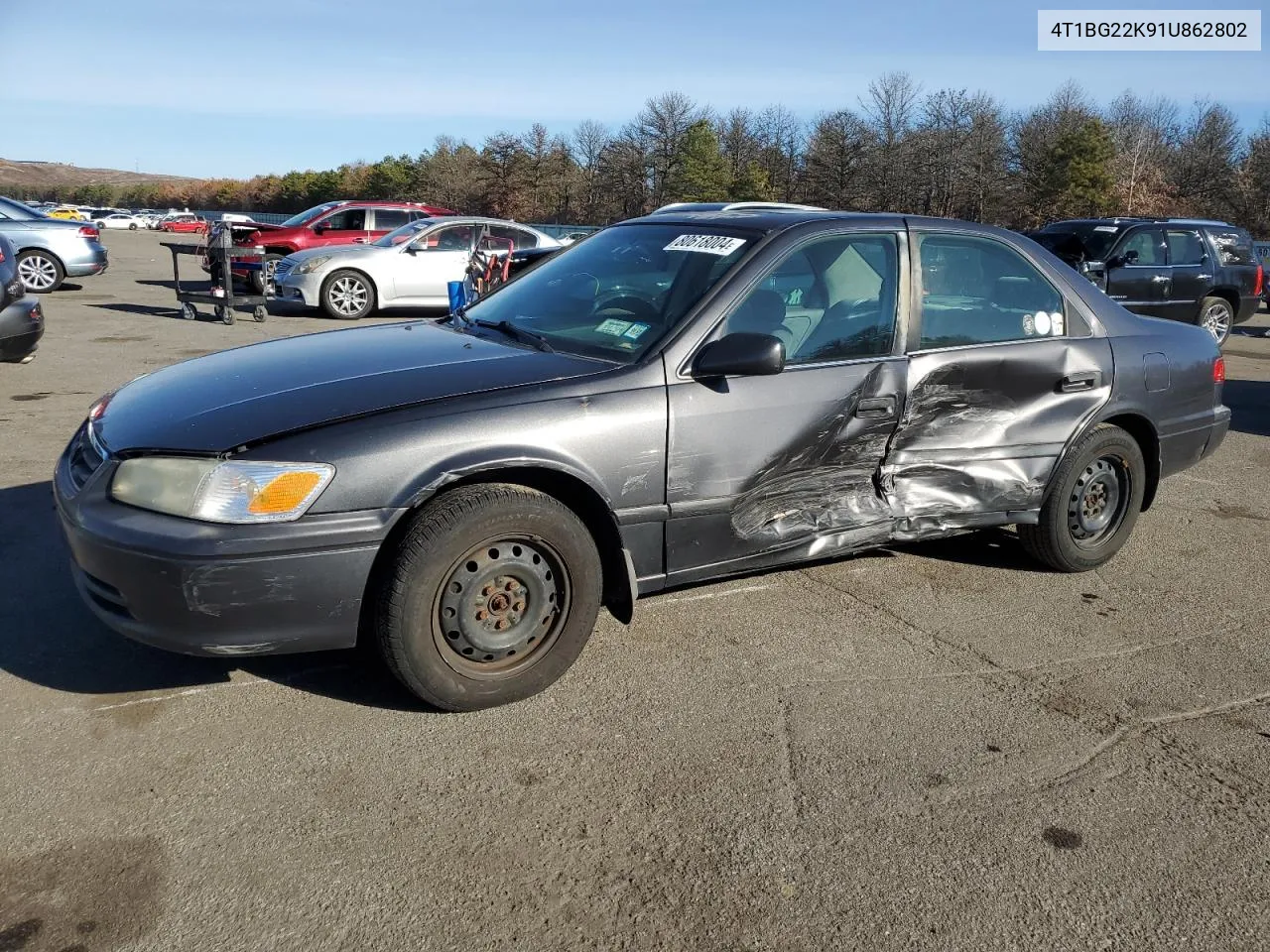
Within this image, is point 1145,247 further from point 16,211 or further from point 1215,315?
point 16,211

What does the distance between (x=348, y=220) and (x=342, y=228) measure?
183 mm

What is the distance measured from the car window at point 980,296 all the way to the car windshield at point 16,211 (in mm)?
15468

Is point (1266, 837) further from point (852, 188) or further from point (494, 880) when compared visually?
point (852, 188)

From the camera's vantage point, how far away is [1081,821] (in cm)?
284

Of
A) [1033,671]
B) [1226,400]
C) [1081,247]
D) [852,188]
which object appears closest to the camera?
[1033,671]

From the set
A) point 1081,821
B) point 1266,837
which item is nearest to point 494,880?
point 1081,821

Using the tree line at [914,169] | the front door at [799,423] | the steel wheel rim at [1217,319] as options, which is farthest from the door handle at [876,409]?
the tree line at [914,169]

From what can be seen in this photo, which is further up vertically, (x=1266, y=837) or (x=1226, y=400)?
(x=1226, y=400)

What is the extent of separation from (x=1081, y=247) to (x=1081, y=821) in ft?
38.2

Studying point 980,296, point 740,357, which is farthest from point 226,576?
point 980,296

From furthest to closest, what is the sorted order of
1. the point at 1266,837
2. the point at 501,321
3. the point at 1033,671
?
the point at 501,321
the point at 1033,671
the point at 1266,837

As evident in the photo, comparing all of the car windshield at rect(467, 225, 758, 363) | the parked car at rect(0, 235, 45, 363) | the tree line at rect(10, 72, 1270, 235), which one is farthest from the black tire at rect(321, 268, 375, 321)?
the tree line at rect(10, 72, 1270, 235)

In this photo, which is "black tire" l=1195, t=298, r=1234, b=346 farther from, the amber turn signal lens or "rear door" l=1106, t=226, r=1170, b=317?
the amber turn signal lens

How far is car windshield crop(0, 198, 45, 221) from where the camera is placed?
15.2 metres
